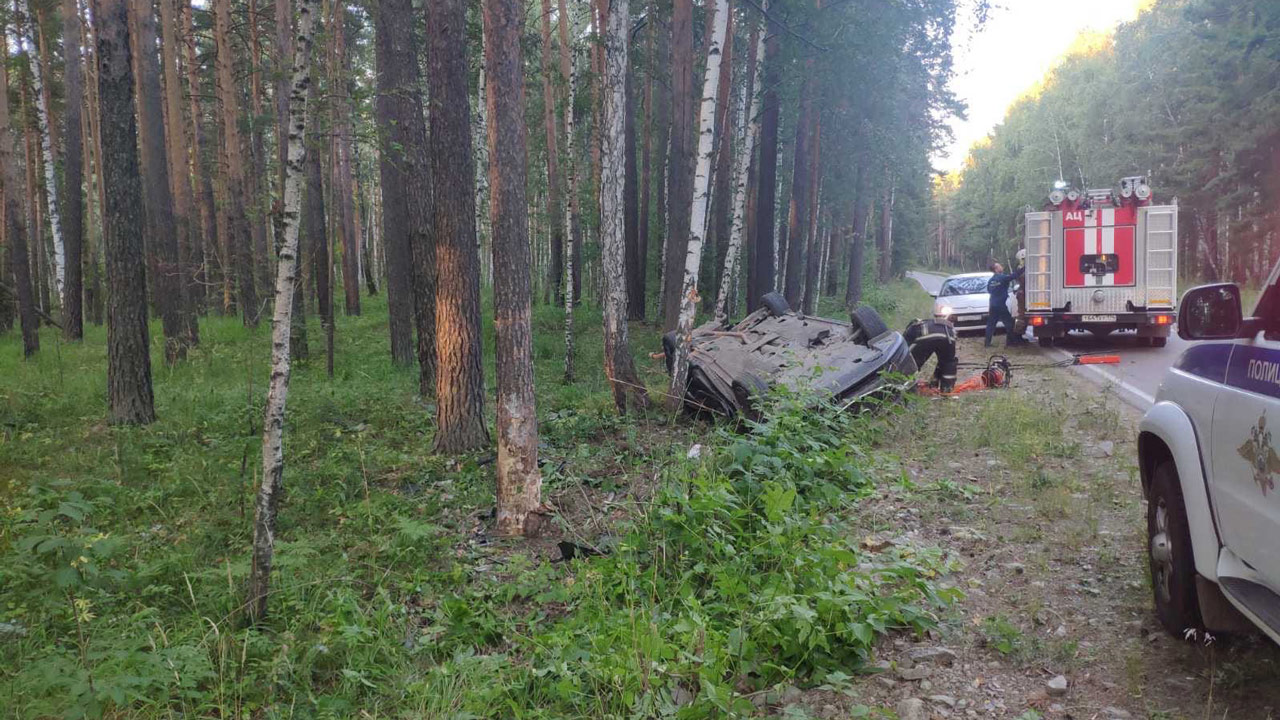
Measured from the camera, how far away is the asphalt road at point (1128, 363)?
10.8 meters

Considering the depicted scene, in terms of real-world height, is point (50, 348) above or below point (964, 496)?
above

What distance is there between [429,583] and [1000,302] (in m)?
15.4

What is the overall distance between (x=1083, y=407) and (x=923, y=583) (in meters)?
7.23

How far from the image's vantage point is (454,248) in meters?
8.23

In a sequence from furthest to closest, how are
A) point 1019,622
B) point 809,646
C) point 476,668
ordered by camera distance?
point 1019,622 → point 476,668 → point 809,646

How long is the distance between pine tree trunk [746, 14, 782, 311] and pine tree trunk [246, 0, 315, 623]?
13.4m

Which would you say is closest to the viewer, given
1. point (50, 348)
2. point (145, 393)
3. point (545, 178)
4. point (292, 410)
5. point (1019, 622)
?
point (1019, 622)

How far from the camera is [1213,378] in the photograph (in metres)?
3.39

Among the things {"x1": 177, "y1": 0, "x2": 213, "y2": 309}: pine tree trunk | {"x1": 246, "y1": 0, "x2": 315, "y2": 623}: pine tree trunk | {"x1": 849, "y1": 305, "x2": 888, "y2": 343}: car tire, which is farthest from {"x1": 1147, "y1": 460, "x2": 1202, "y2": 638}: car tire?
{"x1": 177, "y1": 0, "x2": 213, "y2": 309}: pine tree trunk

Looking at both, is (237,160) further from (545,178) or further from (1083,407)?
(1083,407)

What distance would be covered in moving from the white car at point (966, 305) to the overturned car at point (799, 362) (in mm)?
8998

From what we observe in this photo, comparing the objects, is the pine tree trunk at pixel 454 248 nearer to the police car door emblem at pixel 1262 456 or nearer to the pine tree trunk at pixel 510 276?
Answer: the pine tree trunk at pixel 510 276

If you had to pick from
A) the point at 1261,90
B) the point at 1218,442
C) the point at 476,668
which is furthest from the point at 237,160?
the point at 1261,90

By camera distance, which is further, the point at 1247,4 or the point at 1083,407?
the point at 1247,4
